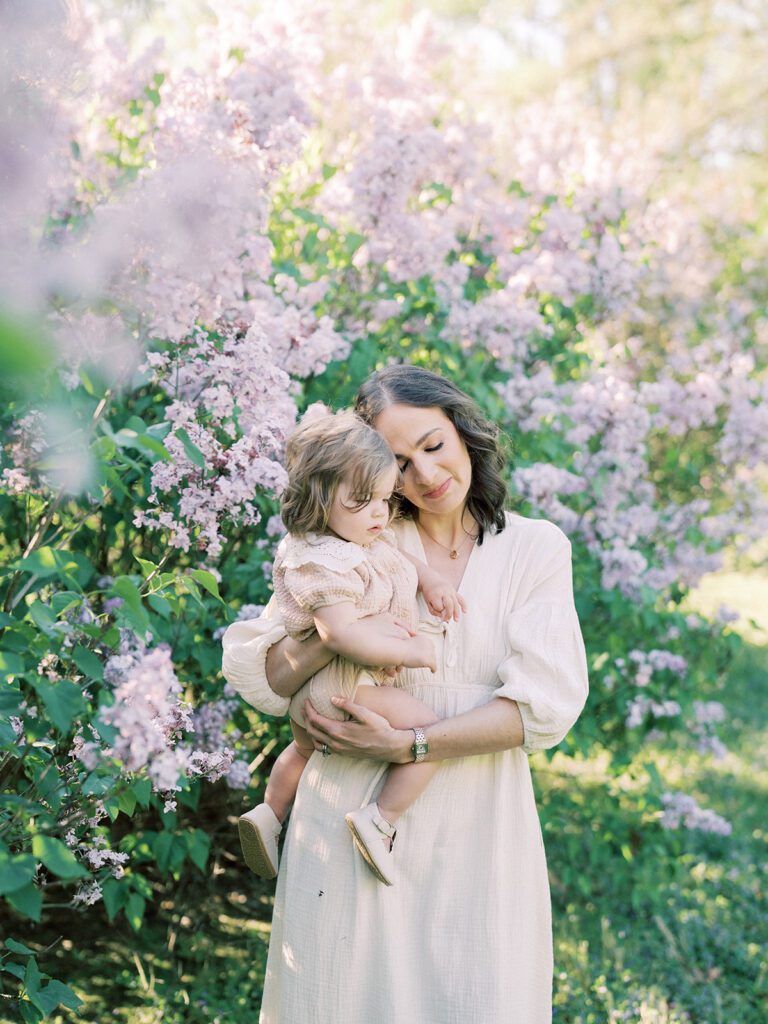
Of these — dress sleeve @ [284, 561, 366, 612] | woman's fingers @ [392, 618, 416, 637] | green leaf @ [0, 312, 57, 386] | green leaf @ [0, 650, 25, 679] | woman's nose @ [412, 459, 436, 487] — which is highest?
woman's nose @ [412, 459, 436, 487]

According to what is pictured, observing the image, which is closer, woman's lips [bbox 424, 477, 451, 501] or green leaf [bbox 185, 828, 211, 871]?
woman's lips [bbox 424, 477, 451, 501]

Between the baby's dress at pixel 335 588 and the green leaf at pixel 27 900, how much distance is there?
2.58 feet

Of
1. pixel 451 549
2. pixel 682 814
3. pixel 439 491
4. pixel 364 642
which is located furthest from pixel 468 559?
pixel 682 814

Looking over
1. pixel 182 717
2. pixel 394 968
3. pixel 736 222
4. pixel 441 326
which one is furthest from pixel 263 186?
pixel 736 222

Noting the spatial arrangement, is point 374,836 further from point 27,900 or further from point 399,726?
point 27,900

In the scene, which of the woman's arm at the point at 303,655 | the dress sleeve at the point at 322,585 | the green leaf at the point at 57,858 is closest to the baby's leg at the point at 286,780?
the woman's arm at the point at 303,655

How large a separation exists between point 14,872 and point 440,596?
1.02 meters

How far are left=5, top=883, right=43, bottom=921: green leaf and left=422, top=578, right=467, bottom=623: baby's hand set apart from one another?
964mm

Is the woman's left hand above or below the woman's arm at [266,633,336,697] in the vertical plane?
below

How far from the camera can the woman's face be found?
224 centimetres

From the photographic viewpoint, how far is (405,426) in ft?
7.38

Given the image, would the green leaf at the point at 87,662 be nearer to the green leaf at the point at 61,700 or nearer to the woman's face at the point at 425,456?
the green leaf at the point at 61,700

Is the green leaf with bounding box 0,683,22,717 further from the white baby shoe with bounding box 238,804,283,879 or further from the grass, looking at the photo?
the grass

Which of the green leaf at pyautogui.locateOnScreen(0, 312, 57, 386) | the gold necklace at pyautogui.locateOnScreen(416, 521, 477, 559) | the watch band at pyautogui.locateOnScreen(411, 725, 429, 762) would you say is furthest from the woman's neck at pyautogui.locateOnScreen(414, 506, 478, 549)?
the green leaf at pyautogui.locateOnScreen(0, 312, 57, 386)
